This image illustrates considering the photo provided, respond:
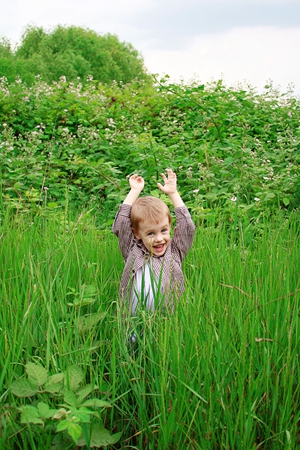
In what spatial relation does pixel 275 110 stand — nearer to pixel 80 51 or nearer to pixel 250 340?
pixel 250 340

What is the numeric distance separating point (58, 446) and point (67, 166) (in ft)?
15.5

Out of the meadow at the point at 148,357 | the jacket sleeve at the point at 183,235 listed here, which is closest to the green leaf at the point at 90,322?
the meadow at the point at 148,357

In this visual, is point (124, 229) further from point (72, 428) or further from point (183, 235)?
point (72, 428)

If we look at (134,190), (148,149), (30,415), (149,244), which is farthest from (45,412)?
(148,149)

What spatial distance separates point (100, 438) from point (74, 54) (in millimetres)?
32214

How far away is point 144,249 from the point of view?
2607mm

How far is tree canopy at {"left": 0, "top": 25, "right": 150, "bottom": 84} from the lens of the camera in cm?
2910

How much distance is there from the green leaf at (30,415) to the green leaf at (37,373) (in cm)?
12

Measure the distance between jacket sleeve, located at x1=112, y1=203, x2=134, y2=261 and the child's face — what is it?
0.07m

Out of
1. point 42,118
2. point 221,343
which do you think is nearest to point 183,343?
point 221,343

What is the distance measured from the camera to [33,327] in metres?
2.15

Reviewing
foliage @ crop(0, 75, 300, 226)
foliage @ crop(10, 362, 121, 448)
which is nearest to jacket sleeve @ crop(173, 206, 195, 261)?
foliage @ crop(0, 75, 300, 226)

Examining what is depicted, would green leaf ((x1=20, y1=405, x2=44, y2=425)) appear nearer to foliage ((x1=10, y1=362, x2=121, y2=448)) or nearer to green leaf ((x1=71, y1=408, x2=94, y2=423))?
foliage ((x1=10, y1=362, x2=121, y2=448))

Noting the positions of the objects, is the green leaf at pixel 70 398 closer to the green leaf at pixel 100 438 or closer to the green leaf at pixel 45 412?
the green leaf at pixel 45 412
